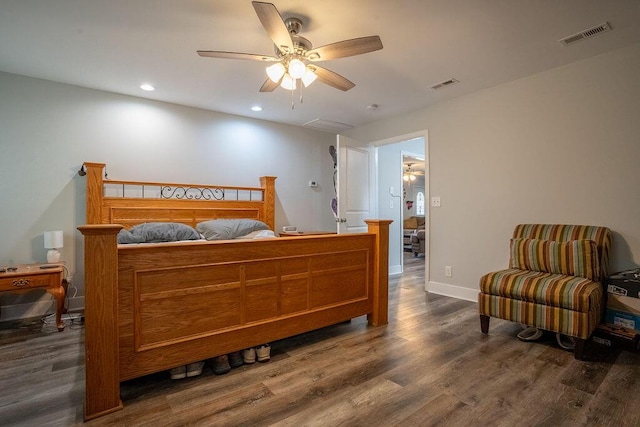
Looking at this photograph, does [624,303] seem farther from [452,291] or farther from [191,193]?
[191,193]

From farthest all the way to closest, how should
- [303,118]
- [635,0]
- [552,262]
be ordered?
[303,118] → [552,262] → [635,0]

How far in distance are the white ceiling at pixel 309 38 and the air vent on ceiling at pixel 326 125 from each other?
1.25 meters

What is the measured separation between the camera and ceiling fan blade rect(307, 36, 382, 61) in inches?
77.4

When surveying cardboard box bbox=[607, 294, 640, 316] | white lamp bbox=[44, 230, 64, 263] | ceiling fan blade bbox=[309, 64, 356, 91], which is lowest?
cardboard box bbox=[607, 294, 640, 316]

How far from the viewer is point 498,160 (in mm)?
3508

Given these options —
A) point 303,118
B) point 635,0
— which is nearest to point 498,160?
point 635,0

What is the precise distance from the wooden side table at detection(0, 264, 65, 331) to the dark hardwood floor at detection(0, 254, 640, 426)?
12.6 inches

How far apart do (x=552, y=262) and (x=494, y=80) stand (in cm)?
196

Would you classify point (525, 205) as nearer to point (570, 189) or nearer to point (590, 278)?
point (570, 189)

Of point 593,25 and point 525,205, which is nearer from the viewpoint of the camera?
point 593,25

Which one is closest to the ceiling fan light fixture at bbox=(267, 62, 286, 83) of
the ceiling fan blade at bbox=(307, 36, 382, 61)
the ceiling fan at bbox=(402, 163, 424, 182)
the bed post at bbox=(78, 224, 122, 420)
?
the ceiling fan blade at bbox=(307, 36, 382, 61)

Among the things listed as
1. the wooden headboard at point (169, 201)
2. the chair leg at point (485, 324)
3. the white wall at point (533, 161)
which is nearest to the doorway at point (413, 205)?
the white wall at point (533, 161)

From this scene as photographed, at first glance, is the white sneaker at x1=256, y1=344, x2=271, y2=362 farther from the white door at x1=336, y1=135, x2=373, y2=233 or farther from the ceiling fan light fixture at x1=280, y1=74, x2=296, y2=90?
the white door at x1=336, y1=135, x2=373, y2=233

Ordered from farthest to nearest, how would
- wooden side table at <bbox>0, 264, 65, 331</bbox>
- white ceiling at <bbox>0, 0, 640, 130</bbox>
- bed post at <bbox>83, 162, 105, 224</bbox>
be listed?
bed post at <bbox>83, 162, 105, 224</bbox>, wooden side table at <bbox>0, 264, 65, 331</bbox>, white ceiling at <bbox>0, 0, 640, 130</bbox>
